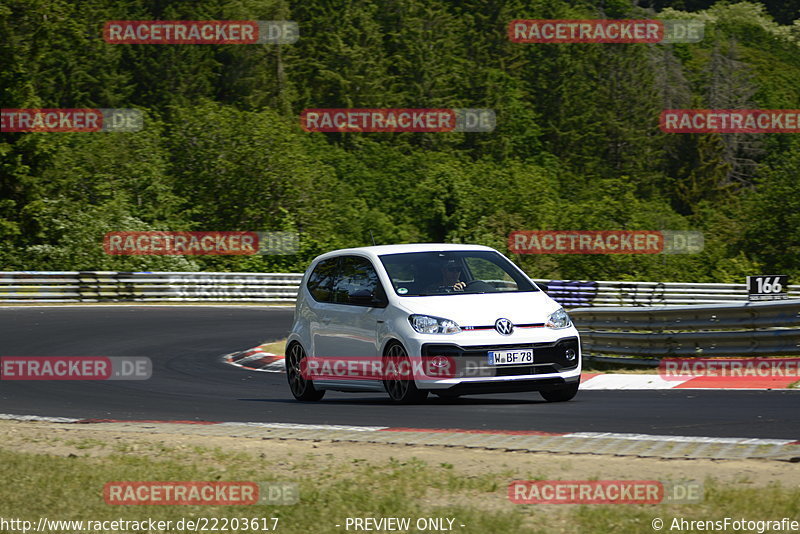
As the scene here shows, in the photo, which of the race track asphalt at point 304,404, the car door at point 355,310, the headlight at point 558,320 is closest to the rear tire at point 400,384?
the race track asphalt at point 304,404

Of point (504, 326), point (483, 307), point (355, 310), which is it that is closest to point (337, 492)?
point (504, 326)

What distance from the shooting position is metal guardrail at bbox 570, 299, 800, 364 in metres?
15.1

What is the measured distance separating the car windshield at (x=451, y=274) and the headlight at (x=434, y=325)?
1.76 ft

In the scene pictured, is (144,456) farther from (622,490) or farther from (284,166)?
(284,166)

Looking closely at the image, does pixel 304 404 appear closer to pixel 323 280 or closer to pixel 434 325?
pixel 323 280

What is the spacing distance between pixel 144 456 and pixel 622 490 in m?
3.94

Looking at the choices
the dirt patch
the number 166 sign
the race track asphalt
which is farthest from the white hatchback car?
the number 166 sign

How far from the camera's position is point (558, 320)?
12.3 metres

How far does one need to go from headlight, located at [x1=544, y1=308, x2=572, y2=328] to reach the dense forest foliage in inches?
1241

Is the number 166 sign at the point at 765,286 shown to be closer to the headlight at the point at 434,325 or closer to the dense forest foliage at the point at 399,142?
the headlight at the point at 434,325

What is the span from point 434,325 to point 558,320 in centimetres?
128

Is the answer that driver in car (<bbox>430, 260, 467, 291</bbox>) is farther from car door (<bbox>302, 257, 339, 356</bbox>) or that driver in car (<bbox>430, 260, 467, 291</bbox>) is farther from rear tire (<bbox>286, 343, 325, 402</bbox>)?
rear tire (<bbox>286, 343, 325, 402</bbox>)

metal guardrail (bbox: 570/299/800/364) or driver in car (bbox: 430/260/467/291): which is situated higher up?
driver in car (bbox: 430/260/467/291)

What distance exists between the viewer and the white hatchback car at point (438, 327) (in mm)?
11875
